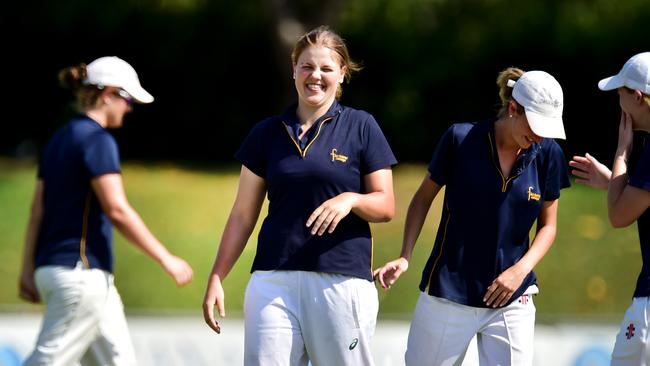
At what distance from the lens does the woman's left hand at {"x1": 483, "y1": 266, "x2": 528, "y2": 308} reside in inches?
198

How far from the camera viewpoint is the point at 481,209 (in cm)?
506

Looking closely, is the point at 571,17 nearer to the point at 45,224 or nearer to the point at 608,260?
the point at 608,260

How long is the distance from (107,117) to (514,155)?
1.75 meters

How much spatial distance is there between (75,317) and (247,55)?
1115cm

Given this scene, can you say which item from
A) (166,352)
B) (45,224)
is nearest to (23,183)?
(166,352)

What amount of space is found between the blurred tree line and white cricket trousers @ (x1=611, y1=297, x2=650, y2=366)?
10579 mm

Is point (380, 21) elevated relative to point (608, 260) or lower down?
elevated

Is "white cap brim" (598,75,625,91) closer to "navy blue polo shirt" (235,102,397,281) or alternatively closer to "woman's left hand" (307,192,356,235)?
"navy blue polo shirt" (235,102,397,281)

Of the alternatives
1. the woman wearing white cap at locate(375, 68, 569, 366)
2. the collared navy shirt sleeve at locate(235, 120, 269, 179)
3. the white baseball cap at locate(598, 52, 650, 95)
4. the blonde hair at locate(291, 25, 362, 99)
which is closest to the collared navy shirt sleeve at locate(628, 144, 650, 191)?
the white baseball cap at locate(598, 52, 650, 95)

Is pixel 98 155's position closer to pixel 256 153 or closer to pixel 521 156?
pixel 256 153

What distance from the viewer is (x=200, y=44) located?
15805 millimetres

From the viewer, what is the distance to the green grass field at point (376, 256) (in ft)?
32.1

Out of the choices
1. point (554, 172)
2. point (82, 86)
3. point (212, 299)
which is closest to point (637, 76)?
point (554, 172)

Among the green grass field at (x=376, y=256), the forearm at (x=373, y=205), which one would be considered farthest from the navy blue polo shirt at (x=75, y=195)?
the green grass field at (x=376, y=256)
